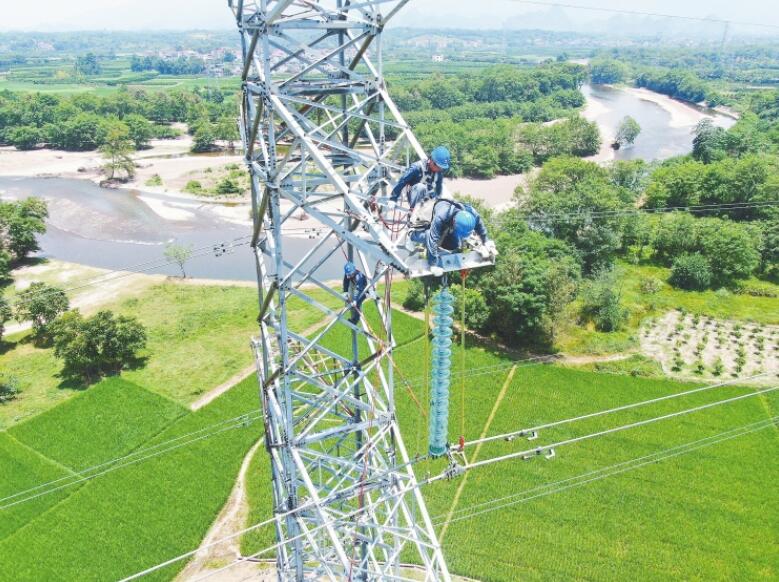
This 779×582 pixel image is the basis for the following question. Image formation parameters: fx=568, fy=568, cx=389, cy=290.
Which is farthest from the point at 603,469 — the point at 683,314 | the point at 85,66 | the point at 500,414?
the point at 85,66

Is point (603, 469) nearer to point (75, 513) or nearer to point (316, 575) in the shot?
point (316, 575)

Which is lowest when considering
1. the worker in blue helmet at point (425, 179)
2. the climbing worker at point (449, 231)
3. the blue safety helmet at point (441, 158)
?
the climbing worker at point (449, 231)

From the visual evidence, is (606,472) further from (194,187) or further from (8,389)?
(194,187)

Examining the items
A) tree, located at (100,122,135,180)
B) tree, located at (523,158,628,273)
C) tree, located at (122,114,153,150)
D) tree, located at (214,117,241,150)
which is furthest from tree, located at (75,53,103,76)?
tree, located at (523,158,628,273)

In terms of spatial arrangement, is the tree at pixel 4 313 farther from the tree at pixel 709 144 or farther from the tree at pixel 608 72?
the tree at pixel 608 72

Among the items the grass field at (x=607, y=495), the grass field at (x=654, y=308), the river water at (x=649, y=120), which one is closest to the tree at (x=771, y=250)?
the grass field at (x=654, y=308)

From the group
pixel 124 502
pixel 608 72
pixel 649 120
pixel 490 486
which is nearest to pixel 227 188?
pixel 124 502
